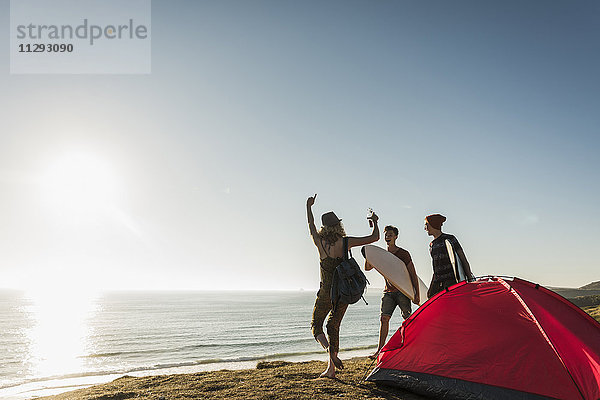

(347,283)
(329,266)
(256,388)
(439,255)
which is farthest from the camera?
(439,255)

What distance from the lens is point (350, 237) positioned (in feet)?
19.4

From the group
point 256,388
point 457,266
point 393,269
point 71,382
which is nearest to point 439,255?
point 457,266

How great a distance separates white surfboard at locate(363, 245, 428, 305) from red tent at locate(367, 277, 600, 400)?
3.25 feet

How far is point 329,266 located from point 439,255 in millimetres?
2002

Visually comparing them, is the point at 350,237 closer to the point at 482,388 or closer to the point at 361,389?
the point at 361,389

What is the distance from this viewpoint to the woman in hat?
18.7ft

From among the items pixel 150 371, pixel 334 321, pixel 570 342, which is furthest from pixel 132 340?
pixel 570 342

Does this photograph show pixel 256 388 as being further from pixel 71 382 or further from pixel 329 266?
pixel 71 382

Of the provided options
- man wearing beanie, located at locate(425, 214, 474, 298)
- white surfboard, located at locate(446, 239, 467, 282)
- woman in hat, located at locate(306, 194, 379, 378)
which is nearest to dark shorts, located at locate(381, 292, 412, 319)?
man wearing beanie, located at locate(425, 214, 474, 298)

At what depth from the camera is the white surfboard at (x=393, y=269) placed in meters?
6.38

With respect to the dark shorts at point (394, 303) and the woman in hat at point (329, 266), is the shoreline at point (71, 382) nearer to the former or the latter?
the dark shorts at point (394, 303)

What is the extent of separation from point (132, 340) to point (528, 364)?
37.6 meters

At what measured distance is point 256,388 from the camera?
18.7 ft

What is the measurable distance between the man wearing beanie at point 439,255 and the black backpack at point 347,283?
59.6 inches
